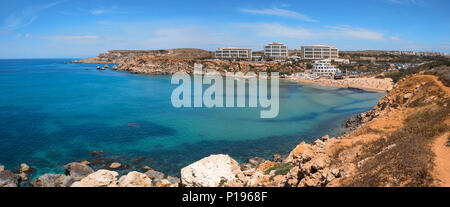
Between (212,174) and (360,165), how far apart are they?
26.3 ft

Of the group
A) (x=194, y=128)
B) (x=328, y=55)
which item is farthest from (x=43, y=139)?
(x=328, y=55)

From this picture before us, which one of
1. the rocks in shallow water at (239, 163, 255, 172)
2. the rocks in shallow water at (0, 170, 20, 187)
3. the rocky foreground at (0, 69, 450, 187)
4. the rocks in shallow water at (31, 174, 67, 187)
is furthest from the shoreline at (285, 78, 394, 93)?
the rocks in shallow water at (0, 170, 20, 187)

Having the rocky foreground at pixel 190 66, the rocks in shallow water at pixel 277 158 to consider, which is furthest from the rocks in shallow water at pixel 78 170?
the rocky foreground at pixel 190 66

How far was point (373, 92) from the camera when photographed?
5441 centimetres

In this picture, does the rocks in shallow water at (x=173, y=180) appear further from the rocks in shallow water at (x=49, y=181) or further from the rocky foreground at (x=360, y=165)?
the rocks in shallow water at (x=49, y=181)

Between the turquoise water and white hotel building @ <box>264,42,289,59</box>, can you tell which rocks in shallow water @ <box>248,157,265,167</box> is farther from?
white hotel building @ <box>264,42,289,59</box>

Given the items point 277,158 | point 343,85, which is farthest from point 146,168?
point 343,85

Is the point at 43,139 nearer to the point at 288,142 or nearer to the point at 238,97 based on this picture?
the point at 288,142

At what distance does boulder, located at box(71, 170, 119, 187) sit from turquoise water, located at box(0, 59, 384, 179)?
9.55 ft

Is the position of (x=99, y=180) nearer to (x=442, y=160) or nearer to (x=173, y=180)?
(x=173, y=180)

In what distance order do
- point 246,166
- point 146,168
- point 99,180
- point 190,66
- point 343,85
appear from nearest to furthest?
point 99,180 → point 246,166 → point 146,168 → point 343,85 → point 190,66

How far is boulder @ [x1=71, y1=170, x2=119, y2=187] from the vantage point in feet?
49.5

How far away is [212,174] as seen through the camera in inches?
584

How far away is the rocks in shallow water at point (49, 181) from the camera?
52.8 ft
